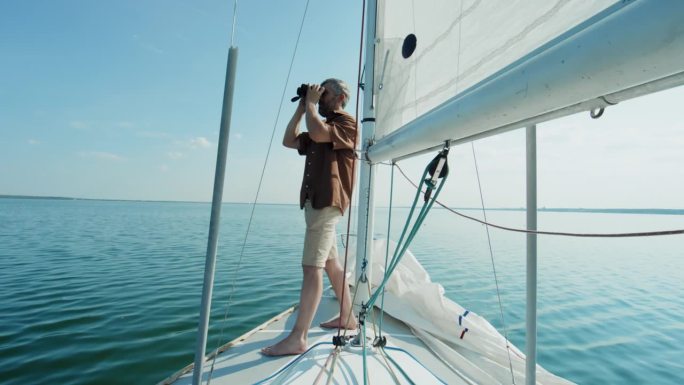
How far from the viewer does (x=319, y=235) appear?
1779mm

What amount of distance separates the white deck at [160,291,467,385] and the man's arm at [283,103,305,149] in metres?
1.19

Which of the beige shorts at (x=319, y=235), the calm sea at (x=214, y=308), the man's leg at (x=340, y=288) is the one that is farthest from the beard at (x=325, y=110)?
the calm sea at (x=214, y=308)

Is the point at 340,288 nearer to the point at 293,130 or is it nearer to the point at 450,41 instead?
the point at 293,130

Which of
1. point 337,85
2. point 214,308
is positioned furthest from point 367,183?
point 214,308

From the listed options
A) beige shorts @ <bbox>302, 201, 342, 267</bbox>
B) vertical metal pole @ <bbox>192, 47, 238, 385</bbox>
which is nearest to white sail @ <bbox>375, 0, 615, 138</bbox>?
beige shorts @ <bbox>302, 201, 342, 267</bbox>

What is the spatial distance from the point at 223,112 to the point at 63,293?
18.5ft

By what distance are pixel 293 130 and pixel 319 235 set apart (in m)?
0.67

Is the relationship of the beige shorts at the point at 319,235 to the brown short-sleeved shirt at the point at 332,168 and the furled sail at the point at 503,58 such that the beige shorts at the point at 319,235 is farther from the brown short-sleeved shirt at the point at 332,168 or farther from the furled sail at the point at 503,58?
the furled sail at the point at 503,58

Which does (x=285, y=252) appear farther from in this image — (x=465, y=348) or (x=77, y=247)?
(x=465, y=348)

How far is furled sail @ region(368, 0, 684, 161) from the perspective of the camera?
1.36ft

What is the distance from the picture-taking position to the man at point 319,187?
172cm

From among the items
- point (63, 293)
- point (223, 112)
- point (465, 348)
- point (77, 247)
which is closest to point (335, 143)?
point (223, 112)

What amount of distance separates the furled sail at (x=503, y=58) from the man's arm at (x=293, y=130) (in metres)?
0.48

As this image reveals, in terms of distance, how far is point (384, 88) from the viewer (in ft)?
6.37
